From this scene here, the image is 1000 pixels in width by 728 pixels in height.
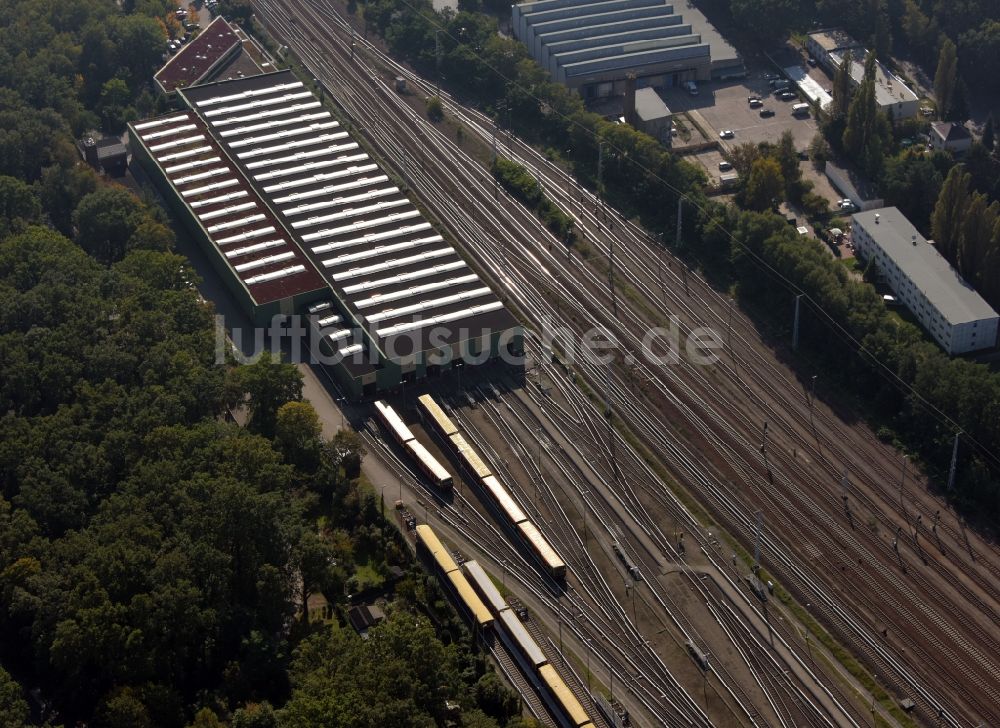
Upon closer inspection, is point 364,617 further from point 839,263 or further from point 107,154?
point 107,154

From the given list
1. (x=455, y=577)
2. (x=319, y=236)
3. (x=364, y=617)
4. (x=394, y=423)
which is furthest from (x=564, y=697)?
(x=319, y=236)

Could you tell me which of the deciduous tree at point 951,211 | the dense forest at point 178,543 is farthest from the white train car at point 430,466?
the deciduous tree at point 951,211

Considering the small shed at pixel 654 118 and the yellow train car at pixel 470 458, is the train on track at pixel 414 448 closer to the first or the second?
the yellow train car at pixel 470 458

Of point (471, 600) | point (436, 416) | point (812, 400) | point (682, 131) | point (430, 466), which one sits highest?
point (682, 131)

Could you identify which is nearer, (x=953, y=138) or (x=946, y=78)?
(x=953, y=138)

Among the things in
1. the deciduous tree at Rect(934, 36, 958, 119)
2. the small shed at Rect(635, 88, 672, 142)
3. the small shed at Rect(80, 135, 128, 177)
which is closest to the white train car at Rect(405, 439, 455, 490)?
the small shed at Rect(635, 88, 672, 142)

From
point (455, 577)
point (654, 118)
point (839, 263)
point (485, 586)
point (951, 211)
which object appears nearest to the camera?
point (485, 586)
